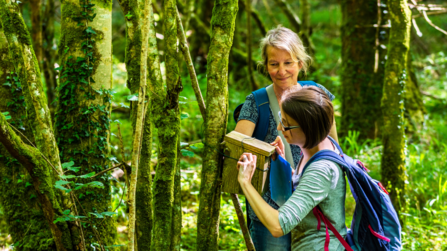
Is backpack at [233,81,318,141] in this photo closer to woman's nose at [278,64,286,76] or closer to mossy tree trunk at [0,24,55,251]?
woman's nose at [278,64,286,76]

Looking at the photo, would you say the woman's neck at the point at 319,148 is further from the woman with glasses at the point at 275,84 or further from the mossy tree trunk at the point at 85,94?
the mossy tree trunk at the point at 85,94

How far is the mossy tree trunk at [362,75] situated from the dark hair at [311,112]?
4.77 meters

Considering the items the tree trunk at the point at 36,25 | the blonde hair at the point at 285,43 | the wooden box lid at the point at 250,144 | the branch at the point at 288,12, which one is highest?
the branch at the point at 288,12

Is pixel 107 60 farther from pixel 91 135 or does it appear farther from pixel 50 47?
pixel 50 47

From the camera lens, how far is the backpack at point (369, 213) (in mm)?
1770

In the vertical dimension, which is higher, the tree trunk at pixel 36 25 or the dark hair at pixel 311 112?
A: the tree trunk at pixel 36 25

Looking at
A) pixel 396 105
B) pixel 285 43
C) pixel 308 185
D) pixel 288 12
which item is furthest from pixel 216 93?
pixel 288 12

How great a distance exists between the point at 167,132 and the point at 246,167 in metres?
0.57

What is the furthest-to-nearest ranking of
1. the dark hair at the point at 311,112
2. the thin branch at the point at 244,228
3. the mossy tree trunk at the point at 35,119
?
the thin branch at the point at 244,228 < the mossy tree trunk at the point at 35,119 < the dark hair at the point at 311,112

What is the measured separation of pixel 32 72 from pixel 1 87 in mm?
792

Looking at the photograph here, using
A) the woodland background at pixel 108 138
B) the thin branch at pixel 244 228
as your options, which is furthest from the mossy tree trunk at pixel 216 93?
the thin branch at pixel 244 228

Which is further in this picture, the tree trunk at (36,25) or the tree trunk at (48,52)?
the tree trunk at (48,52)

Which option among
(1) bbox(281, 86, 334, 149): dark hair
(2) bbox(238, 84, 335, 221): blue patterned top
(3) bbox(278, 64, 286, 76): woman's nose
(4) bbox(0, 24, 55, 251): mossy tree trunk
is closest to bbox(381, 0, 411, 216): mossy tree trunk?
(2) bbox(238, 84, 335, 221): blue patterned top

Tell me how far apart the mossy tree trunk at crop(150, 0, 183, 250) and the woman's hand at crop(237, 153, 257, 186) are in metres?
0.50
